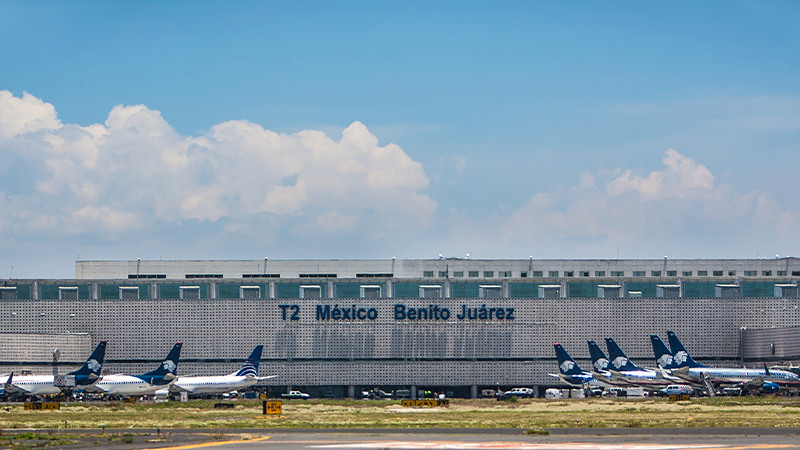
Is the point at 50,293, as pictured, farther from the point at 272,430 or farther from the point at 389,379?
the point at 272,430

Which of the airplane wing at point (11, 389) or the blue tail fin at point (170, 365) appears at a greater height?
the blue tail fin at point (170, 365)

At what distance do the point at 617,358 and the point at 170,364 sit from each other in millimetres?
50688

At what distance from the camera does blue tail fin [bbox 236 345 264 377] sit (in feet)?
414

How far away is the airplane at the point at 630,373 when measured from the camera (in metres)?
127

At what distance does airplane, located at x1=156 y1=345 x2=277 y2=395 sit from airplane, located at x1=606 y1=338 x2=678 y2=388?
132 ft

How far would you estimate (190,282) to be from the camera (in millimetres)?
141125

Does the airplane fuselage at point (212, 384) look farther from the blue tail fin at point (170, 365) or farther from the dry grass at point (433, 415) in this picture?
the dry grass at point (433, 415)

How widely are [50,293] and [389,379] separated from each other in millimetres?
44165

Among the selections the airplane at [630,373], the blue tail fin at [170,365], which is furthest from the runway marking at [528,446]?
the airplane at [630,373]

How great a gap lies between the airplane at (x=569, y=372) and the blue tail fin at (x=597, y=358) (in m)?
1.35

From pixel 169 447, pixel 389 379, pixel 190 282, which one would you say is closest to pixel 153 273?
pixel 190 282

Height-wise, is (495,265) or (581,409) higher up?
(495,265)

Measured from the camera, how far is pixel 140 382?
120m

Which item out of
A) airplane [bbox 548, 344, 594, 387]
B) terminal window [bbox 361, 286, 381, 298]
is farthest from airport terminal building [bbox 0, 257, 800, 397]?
terminal window [bbox 361, 286, 381, 298]
